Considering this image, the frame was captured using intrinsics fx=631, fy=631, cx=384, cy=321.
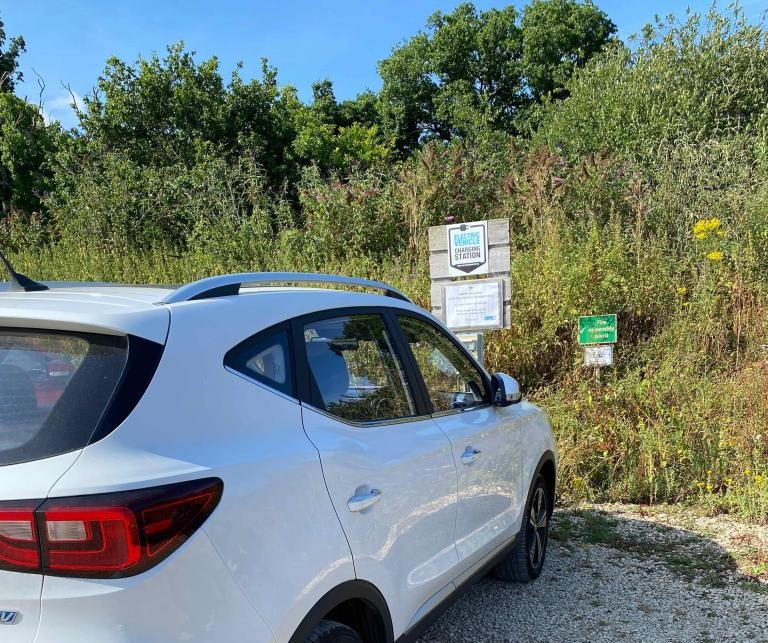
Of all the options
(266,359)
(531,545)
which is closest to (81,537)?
(266,359)

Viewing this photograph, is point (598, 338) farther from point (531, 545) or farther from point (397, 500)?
point (397, 500)

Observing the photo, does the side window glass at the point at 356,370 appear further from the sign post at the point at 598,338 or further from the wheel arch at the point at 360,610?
the sign post at the point at 598,338

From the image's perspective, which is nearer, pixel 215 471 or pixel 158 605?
pixel 158 605

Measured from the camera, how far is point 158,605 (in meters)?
1.54

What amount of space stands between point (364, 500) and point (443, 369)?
50.6 inches

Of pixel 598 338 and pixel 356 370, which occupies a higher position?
pixel 356 370

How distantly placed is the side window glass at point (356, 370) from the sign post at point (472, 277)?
10.1ft

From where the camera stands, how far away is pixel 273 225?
35.8 ft

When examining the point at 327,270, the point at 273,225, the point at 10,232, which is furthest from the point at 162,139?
the point at 327,270

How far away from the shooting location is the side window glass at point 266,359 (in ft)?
6.62

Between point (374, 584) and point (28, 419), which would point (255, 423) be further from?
point (374, 584)

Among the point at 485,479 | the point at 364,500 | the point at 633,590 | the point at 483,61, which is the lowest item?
the point at 633,590

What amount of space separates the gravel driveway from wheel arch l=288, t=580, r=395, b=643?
1.33 meters

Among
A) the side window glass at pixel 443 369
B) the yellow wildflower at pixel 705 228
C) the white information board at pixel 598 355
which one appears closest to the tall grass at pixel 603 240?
the yellow wildflower at pixel 705 228
